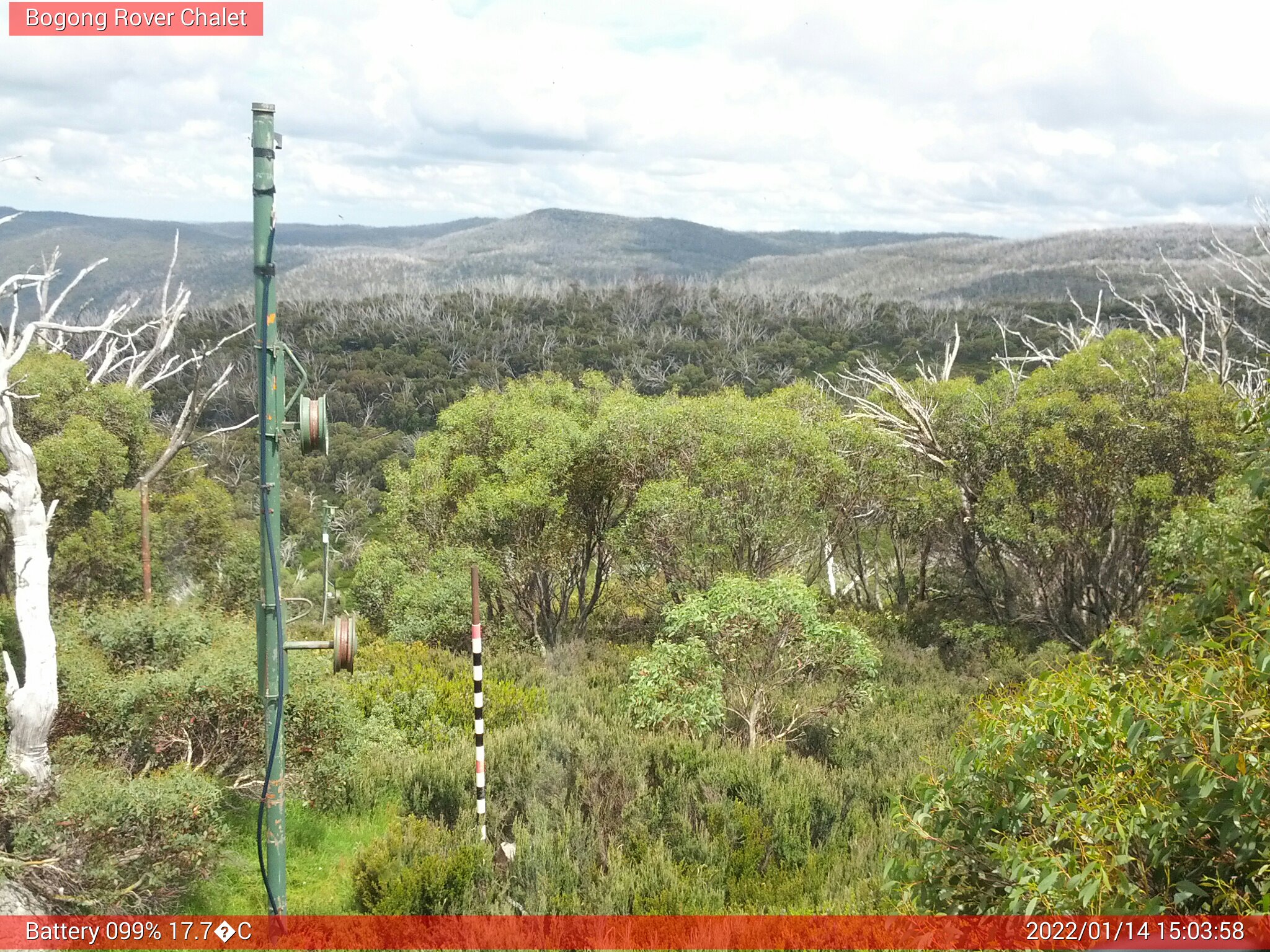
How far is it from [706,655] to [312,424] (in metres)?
6.30

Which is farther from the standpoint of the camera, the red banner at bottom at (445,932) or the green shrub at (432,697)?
the green shrub at (432,697)

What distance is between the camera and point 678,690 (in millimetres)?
11125

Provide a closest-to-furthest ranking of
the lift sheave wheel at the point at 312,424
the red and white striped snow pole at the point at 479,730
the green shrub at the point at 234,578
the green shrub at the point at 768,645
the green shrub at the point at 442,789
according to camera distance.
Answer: the lift sheave wheel at the point at 312,424
the red and white striped snow pole at the point at 479,730
the green shrub at the point at 442,789
the green shrub at the point at 768,645
the green shrub at the point at 234,578

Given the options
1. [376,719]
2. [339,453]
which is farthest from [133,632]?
[339,453]

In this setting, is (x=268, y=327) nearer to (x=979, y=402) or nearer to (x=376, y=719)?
(x=376, y=719)

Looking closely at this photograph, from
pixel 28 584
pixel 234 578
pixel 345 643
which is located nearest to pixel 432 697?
pixel 28 584

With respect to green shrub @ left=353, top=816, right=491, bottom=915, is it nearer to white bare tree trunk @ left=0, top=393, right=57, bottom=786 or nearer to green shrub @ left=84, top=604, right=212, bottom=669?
white bare tree trunk @ left=0, top=393, right=57, bottom=786

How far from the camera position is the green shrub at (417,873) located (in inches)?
279

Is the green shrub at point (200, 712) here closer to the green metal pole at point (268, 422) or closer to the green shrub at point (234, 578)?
the green metal pole at point (268, 422)

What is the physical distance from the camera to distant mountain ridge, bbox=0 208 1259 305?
10288 cm

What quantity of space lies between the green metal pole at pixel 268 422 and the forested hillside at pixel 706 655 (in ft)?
3.02

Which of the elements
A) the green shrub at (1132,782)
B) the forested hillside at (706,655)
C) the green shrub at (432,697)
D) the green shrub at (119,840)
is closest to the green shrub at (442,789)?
the forested hillside at (706,655)

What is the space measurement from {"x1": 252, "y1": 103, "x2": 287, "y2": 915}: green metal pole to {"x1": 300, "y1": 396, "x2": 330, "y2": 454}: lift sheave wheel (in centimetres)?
13

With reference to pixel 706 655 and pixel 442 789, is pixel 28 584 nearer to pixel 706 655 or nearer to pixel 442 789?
pixel 442 789
